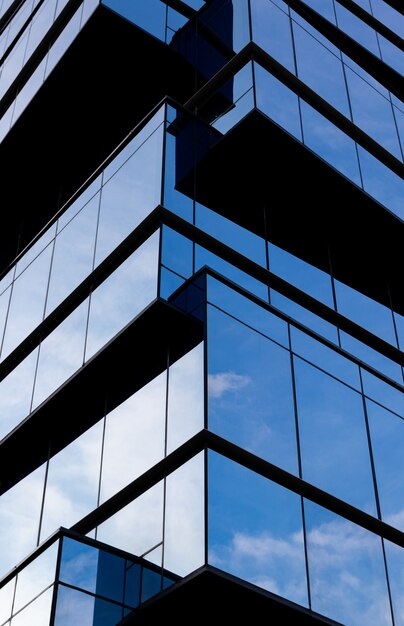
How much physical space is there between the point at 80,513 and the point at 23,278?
7.63 m

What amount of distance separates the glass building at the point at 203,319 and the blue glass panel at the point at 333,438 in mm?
54

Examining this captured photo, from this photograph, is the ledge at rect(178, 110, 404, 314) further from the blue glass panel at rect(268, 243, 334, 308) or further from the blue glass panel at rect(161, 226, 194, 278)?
the blue glass panel at rect(161, 226, 194, 278)

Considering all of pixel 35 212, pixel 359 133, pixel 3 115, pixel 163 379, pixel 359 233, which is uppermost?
pixel 3 115

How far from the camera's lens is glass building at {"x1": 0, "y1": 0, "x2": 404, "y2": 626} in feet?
49.3

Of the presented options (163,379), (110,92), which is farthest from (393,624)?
(110,92)

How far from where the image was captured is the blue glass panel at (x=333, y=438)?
1670 cm

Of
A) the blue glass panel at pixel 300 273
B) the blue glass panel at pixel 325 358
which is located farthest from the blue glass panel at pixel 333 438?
the blue glass panel at pixel 300 273

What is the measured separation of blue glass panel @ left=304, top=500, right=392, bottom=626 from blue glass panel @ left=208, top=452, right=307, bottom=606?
31 centimetres

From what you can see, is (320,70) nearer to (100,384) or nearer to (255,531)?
(100,384)

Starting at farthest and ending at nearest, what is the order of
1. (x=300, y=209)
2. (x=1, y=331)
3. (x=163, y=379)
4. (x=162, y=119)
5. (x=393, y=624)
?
(x=1, y=331) < (x=300, y=209) < (x=162, y=119) < (x=163, y=379) < (x=393, y=624)

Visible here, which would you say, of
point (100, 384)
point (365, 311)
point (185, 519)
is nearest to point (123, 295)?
point (100, 384)

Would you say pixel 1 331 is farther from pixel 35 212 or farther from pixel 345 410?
pixel 345 410

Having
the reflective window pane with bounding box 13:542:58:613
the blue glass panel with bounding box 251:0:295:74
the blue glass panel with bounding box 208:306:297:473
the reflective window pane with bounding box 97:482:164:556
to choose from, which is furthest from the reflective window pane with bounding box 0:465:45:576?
the blue glass panel with bounding box 251:0:295:74

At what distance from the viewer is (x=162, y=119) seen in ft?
66.1
